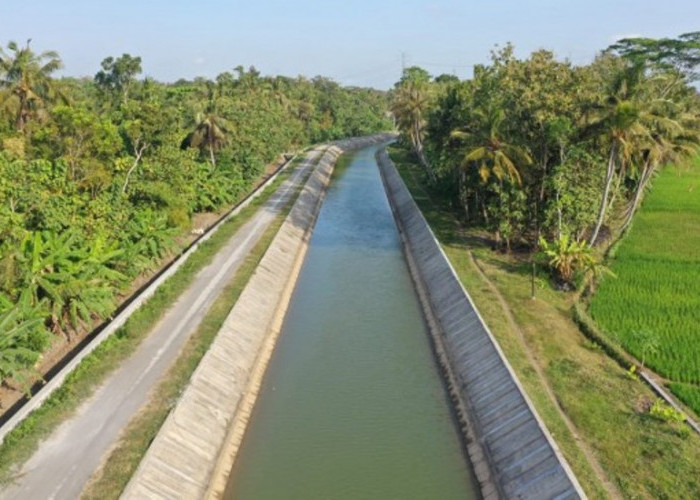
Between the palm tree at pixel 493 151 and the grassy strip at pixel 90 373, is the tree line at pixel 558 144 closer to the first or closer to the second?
the palm tree at pixel 493 151

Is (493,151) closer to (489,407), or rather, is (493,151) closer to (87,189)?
(489,407)

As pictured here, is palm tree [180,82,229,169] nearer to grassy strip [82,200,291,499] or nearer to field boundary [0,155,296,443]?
field boundary [0,155,296,443]

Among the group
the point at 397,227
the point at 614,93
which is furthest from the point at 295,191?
the point at 614,93

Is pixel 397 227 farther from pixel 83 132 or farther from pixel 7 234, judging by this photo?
pixel 7 234

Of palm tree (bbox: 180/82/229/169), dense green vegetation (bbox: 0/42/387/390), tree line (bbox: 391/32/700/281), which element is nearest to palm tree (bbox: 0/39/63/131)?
dense green vegetation (bbox: 0/42/387/390)

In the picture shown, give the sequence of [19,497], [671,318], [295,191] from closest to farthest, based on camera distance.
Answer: [19,497]
[671,318]
[295,191]

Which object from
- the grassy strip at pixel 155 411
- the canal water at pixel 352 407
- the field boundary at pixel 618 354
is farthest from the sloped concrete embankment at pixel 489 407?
the grassy strip at pixel 155 411
